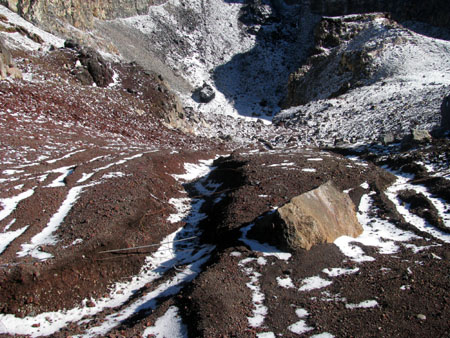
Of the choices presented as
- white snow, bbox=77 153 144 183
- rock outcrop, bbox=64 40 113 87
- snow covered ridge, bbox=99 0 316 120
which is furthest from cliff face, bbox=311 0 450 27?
white snow, bbox=77 153 144 183

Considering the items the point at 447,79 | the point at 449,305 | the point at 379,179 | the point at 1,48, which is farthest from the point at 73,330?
the point at 447,79

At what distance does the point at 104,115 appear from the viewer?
2706cm

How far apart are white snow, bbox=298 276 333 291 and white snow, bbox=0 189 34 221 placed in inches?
374

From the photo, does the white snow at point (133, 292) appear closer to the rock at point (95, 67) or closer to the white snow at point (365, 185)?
the white snow at point (365, 185)

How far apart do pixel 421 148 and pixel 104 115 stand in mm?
23595

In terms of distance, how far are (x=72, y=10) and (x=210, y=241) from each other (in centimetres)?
4404

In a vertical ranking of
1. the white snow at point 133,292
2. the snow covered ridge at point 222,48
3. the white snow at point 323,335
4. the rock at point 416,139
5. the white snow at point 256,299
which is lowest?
the white snow at point 133,292

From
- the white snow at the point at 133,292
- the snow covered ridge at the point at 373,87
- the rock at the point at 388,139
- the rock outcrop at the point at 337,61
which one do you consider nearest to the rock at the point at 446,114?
the snow covered ridge at the point at 373,87

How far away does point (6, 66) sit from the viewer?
79.6ft

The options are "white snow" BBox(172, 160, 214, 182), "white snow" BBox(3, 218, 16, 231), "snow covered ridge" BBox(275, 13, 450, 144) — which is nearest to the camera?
"white snow" BBox(3, 218, 16, 231)

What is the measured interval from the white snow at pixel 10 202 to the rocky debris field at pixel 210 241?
0.23ft

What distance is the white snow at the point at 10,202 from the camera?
10438 mm

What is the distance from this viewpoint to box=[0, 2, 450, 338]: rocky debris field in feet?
21.5

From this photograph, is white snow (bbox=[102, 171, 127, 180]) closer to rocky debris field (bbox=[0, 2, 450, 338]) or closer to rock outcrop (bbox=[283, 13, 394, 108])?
rocky debris field (bbox=[0, 2, 450, 338])
